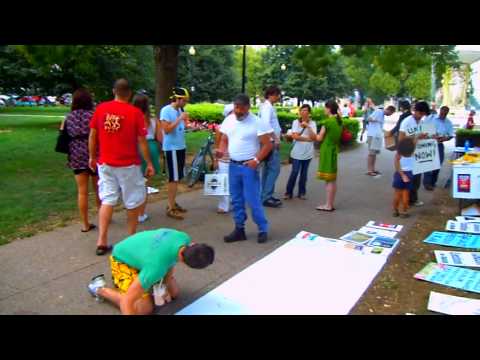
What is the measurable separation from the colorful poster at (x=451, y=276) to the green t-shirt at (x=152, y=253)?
2554mm

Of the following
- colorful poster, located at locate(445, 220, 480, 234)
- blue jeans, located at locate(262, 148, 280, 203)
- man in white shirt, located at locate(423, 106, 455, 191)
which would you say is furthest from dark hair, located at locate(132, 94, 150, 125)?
man in white shirt, located at locate(423, 106, 455, 191)

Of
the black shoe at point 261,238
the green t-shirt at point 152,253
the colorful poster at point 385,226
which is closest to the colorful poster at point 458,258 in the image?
the colorful poster at point 385,226

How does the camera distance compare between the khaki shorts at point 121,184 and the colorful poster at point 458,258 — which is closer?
the khaki shorts at point 121,184

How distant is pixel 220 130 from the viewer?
208 inches

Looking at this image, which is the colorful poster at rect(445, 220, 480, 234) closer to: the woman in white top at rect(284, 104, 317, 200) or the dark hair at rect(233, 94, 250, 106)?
the woman in white top at rect(284, 104, 317, 200)

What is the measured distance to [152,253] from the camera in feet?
10.00

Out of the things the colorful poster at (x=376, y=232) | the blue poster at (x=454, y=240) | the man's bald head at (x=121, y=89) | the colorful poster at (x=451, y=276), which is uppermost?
the man's bald head at (x=121, y=89)

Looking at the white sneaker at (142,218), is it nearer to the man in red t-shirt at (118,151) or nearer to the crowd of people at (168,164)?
the crowd of people at (168,164)

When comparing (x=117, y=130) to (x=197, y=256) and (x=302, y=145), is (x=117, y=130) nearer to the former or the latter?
(x=197, y=256)

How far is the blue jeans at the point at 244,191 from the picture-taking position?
5.02 metres

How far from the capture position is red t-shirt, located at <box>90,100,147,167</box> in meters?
4.30

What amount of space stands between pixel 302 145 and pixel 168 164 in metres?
2.48
